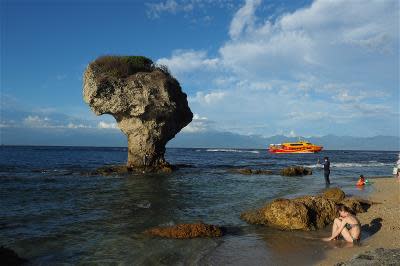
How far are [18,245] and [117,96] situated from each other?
1092 inches

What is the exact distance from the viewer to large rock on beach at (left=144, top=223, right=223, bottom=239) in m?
12.7

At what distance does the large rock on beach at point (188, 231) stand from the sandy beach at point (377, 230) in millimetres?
3727

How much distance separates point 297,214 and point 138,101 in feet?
89.6

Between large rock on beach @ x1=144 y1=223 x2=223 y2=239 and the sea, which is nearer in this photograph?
the sea

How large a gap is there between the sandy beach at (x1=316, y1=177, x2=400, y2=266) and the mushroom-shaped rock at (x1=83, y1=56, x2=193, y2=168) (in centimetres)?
2407

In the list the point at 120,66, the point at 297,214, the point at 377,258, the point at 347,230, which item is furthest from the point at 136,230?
the point at 120,66

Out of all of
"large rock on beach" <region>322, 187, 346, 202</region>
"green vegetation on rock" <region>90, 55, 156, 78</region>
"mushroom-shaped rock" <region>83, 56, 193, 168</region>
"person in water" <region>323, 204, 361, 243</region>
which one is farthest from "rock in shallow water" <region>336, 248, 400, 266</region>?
"green vegetation on rock" <region>90, 55, 156, 78</region>

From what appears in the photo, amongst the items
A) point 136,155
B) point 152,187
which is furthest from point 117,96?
point 152,187

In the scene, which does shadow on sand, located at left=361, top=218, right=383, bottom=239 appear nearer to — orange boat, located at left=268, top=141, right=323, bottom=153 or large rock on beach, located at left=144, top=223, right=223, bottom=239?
large rock on beach, located at left=144, top=223, right=223, bottom=239

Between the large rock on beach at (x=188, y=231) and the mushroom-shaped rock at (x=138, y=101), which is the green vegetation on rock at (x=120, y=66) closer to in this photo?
the mushroom-shaped rock at (x=138, y=101)

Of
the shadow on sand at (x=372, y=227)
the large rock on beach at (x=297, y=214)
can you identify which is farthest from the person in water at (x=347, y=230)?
the large rock on beach at (x=297, y=214)

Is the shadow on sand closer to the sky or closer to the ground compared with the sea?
closer to the sky

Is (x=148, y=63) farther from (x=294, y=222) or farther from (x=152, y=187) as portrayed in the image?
(x=294, y=222)

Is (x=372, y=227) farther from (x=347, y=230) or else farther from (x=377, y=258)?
(x=377, y=258)
